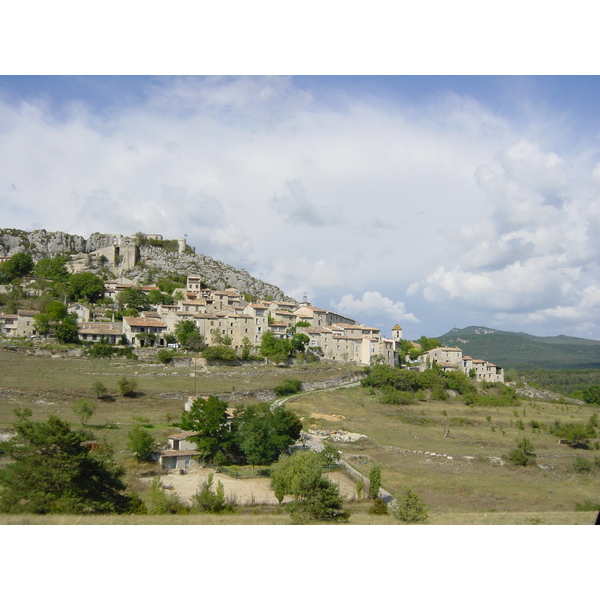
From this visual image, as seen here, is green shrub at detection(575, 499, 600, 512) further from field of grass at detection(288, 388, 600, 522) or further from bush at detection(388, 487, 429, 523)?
bush at detection(388, 487, 429, 523)

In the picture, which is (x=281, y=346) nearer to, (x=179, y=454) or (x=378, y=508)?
(x=179, y=454)

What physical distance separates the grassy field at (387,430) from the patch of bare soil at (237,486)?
1.57m

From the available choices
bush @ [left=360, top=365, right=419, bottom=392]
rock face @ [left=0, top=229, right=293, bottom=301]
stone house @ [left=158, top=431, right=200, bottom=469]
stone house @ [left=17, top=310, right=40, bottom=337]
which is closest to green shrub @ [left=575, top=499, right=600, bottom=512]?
stone house @ [left=158, top=431, right=200, bottom=469]

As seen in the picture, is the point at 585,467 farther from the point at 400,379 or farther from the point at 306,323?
the point at 306,323

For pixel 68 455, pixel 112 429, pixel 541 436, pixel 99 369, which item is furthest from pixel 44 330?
pixel 541 436

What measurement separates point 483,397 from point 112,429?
4051 cm

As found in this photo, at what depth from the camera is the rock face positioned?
9238 cm

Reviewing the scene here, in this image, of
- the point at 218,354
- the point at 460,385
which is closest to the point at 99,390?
the point at 218,354

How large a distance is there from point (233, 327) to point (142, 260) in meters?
47.2

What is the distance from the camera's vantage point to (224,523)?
14.8 meters

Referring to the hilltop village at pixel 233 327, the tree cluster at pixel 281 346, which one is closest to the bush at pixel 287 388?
the tree cluster at pixel 281 346

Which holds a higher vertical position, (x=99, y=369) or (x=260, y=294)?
(x=260, y=294)

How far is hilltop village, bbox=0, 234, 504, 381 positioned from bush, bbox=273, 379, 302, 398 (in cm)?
1151

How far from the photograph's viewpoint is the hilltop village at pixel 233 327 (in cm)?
5662
